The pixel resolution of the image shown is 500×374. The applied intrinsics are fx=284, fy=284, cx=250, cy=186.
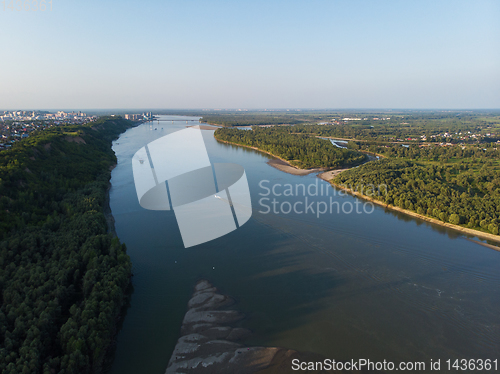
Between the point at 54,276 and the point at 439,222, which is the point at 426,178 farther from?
the point at 54,276

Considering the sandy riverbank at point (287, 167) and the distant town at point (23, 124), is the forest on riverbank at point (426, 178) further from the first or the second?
the distant town at point (23, 124)

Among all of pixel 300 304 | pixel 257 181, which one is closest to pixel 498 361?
pixel 300 304

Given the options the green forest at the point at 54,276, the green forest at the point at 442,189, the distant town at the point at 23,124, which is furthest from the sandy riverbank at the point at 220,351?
the distant town at the point at 23,124

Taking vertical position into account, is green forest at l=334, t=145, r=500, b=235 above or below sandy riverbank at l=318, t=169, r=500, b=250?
above
